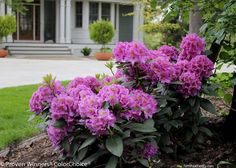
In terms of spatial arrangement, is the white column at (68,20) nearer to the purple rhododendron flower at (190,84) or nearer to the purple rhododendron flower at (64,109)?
the purple rhododendron flower at (190,84)

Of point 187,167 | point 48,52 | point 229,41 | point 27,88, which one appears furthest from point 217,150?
point 48,52

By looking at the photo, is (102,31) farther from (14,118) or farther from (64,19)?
(14,118)

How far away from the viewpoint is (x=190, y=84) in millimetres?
2969

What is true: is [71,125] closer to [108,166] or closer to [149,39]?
[108,166]

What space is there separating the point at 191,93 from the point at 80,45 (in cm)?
2120

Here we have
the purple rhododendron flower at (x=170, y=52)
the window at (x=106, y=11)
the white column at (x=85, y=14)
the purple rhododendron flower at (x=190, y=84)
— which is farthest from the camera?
the window at (x=106, y=11)

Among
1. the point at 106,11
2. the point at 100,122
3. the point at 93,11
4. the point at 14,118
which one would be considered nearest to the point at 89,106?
the point at 100,122

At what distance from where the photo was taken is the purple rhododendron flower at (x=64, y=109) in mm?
2588

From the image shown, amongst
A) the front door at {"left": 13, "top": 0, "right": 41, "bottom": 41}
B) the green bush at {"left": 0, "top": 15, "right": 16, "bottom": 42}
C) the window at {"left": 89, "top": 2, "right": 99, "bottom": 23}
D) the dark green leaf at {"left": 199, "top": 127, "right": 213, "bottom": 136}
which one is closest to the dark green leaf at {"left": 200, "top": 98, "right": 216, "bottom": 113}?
the dark green leaf at {"left": 199, "top": 127, "right": 213, "bottom": 136}

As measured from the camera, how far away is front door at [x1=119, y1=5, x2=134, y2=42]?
26984 millimetres

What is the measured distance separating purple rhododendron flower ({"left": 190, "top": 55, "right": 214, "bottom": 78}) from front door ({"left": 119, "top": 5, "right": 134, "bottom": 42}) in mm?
24170

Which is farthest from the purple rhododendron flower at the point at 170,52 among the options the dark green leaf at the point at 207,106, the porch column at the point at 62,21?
the porch column at the point at 62,21

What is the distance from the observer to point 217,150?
3479 millimetres

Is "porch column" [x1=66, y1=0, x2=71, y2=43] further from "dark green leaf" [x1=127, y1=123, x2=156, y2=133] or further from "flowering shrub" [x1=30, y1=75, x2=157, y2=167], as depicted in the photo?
"dark green leaf" [x1=127, y1=123, x2=156, y2=133]
